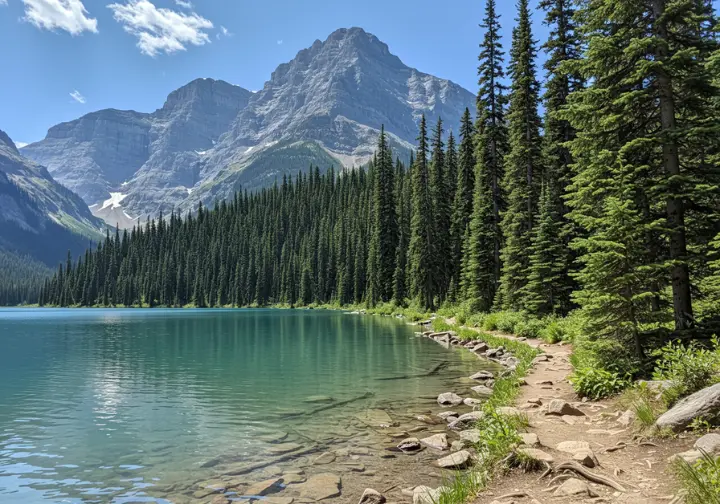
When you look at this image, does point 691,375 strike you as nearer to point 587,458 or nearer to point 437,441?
point 587,458

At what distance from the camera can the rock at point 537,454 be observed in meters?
8.61

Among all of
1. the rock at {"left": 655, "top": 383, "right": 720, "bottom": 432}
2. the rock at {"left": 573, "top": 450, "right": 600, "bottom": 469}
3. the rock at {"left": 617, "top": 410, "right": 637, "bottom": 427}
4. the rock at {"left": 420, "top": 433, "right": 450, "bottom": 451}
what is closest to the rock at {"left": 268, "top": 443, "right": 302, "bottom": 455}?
the rock at {"left": 420, "top": 433, "right": 450, "bottom": 451}

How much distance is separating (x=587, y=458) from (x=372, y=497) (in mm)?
4036

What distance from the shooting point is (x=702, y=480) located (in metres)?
6.29

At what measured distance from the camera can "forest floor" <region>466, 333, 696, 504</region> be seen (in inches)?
284

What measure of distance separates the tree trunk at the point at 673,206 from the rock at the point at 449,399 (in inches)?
292

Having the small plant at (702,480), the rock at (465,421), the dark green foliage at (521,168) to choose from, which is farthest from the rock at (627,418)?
the dark green foliage at (521,168)

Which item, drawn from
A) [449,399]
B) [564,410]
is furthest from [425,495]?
[449,399]

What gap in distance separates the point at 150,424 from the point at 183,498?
23.4 feet

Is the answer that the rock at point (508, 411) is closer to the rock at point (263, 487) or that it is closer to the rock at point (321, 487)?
the rock at point (321, 487)

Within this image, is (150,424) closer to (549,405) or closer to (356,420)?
(356,420)

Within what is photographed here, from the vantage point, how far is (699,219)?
14758 mm

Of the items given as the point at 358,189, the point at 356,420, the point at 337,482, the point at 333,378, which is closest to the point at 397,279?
the point at 333,378

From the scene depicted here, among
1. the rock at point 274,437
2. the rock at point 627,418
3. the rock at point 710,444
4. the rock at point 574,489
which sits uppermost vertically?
the rock at point 710,444
